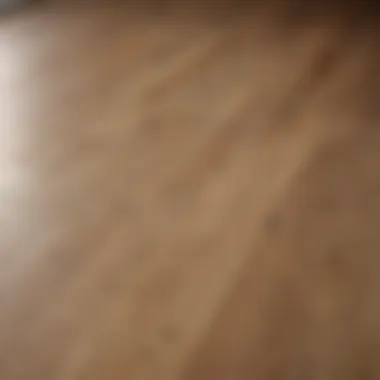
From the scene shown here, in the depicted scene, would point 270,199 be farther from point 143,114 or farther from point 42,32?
point 42,32

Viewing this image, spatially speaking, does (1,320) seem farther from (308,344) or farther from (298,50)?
(298,50)

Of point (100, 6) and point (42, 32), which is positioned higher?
point (100, 6)

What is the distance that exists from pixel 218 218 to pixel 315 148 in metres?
0.41

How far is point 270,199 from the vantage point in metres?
1.48

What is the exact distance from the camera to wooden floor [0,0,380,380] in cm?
112

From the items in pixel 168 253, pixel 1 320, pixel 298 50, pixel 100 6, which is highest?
pixel 100 6

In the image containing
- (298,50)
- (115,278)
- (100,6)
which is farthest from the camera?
(100,6)

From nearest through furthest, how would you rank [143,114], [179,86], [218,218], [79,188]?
[218,218] → [79,188] → [143,114] → [179,86]

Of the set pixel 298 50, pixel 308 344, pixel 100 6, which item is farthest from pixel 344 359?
pixel 100 6

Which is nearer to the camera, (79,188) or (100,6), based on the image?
(79,188)

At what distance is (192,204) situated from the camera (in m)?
1.48

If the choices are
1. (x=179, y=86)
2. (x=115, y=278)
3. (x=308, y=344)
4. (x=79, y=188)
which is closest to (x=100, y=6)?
(x=179, y=86)

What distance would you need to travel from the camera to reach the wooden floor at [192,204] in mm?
1121

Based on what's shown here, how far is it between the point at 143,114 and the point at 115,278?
0.74 meters
